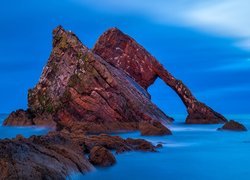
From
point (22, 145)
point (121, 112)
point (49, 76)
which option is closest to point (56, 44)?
point (49, 76)

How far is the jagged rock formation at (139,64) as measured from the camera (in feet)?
136

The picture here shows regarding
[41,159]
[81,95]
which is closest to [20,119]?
[81,95]

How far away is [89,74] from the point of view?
3166 cm

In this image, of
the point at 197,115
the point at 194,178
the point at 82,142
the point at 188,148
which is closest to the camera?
the point at 194,178

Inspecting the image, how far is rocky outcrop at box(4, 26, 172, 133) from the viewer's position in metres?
30.4

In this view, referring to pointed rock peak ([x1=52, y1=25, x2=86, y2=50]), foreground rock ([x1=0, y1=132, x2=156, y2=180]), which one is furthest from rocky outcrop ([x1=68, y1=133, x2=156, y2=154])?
pointed rock peak ([x1=52, y1=25, x2=86, y2=50])

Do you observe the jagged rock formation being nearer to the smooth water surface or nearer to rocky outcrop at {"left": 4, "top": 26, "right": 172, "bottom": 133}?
rocky outcrop at {"left": 4, "top": 26, "right": 172, "bottom": 133}

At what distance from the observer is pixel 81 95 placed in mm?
31031

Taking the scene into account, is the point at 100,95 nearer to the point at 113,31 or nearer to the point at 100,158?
the point at 113,31

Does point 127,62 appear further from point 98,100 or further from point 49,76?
point 98,100

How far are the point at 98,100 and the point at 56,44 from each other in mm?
7681

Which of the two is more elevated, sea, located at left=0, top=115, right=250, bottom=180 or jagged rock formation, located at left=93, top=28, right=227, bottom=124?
jagged rock formation, located at left=93, top=28, right=227, bottom=124

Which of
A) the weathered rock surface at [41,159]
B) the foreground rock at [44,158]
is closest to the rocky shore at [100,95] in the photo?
the foreground rock at [44,158]

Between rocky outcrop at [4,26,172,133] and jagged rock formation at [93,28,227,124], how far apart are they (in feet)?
21.5
